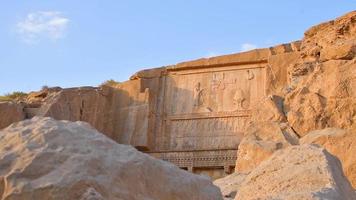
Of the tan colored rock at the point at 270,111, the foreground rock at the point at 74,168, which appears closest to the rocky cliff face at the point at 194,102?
the tan colored rock at the point at 270,111

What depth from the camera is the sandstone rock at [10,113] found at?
17.4 m

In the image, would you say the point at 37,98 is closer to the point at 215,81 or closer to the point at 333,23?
the point at 215,81

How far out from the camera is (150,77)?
61.4 ft

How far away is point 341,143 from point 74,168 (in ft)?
19.3

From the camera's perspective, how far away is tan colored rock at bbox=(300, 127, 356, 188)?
6812mm

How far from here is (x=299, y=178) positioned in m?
3.62

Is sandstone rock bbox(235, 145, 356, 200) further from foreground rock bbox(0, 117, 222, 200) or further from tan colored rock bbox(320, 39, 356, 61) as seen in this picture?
tan colored rock bbox(320, 39, 356, 61)

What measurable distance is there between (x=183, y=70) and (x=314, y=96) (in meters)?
8.45

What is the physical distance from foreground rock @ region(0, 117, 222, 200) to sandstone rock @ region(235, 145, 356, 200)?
3.27ft

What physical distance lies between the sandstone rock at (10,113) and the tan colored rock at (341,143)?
37.7ft

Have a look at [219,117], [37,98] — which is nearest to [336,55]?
[219,117]

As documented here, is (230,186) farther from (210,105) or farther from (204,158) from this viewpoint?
(210,105)

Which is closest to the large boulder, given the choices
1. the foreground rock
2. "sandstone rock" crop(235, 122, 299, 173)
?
"sandstone rock" crop(235, 122, 299, 173)

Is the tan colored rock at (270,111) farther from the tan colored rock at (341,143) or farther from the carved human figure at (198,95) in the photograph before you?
the carved human figure at (198,95)
